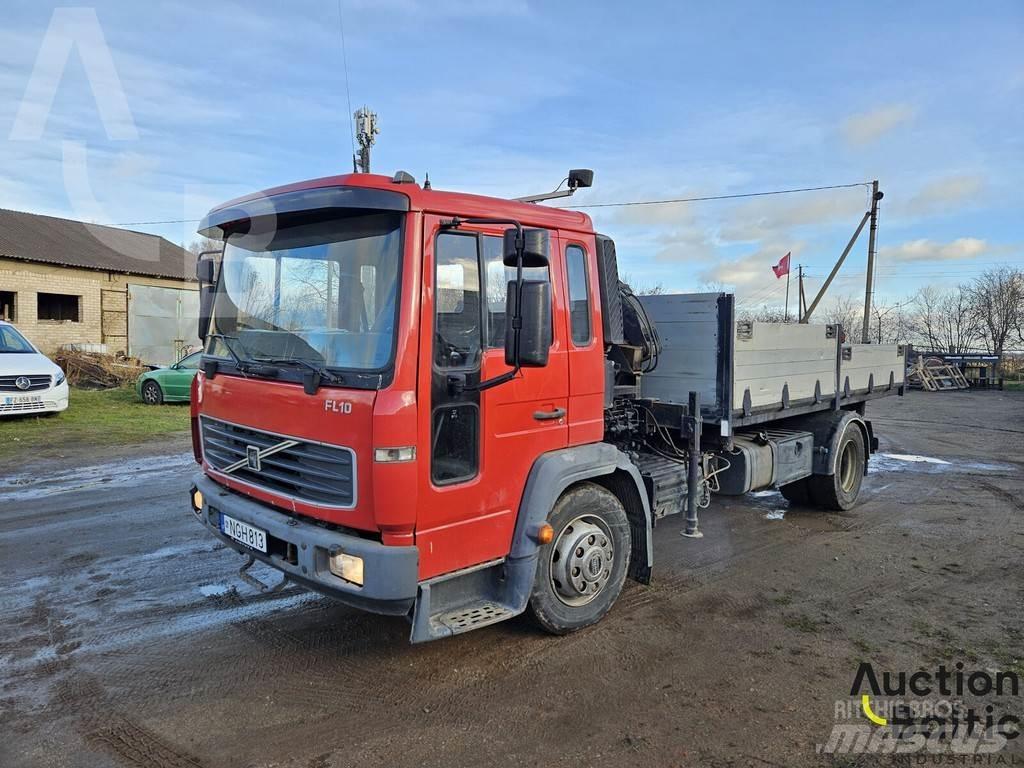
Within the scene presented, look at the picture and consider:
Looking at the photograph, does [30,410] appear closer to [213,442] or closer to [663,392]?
[213,442]

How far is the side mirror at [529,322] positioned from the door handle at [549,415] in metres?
0.56

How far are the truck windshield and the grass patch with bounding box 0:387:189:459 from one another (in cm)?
776

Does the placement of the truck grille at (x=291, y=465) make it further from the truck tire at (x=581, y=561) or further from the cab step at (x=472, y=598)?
the truck tire at (x=581, y=561)

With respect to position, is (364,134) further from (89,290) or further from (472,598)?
(89,290)

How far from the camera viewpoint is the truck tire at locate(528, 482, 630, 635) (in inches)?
156

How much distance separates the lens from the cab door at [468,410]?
3.31 metres

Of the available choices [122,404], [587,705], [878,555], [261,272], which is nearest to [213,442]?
[261,272]

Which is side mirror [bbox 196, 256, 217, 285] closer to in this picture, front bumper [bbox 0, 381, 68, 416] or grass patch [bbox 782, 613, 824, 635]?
grass patch [bbox 782, 613, 824, 635]

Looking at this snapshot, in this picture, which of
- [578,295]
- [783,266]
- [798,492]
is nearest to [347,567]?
[578,295]

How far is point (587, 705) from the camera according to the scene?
11.2ft

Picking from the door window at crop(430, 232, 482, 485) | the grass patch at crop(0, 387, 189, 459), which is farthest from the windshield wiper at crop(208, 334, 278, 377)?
the grass patch at crop(0, 387, 189, 459)

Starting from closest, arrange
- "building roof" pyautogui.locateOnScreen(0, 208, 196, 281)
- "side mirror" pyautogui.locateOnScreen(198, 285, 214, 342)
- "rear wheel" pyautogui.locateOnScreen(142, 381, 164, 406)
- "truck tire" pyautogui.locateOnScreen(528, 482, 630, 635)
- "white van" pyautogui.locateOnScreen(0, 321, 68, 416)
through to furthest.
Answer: "truck tire" pyautogui.locateOnScreen(528, 482, 630, 635) < "side mirror" pyautogui.locateOnScreen(198, 285, 214, 342) < "white van" pyautogui.locateOnScreen(0, 321, 68, 416) < "rear wheel" pyautogui.locateOnScreen(142, 381, 164, 406) < "building roof" pyautogui.locateOnScreen(0, 208, 196, 281)

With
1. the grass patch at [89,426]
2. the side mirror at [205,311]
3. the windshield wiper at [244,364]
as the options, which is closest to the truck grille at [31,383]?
the grass patch at [89,426]

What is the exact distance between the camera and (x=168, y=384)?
15133mm
